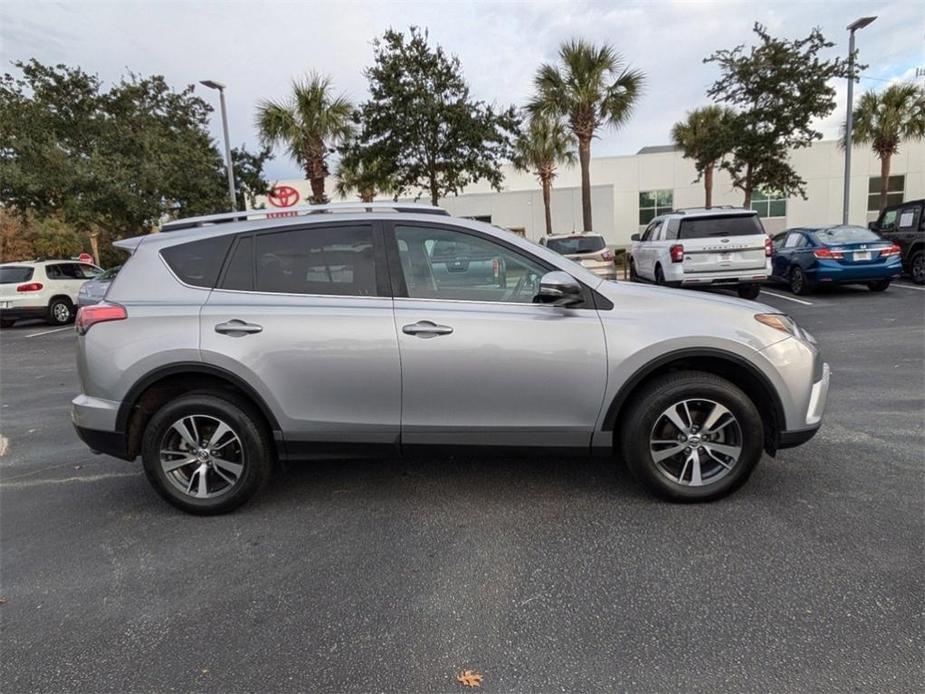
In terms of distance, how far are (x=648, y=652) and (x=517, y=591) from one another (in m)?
0.64

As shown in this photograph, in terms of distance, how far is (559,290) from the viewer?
3.23 metres

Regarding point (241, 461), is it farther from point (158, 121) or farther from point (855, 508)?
point (158, 121)

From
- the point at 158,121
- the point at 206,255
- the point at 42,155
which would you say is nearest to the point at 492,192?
the point at 158,121

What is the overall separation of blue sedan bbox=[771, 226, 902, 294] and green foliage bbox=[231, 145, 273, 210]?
63.8 ft

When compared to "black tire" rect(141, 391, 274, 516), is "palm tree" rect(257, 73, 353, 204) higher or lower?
higher

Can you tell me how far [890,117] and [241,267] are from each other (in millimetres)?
29675

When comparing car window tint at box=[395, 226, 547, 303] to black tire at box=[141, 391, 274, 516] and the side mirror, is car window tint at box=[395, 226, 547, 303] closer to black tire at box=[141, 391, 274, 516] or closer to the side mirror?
the side mirror

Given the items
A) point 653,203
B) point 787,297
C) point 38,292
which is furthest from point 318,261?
point 653,203

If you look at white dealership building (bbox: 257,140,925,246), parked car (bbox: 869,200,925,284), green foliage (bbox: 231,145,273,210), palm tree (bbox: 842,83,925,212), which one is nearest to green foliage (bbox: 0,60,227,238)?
green foliage (bbox: 231,145,273,210)

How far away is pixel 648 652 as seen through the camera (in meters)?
2.34

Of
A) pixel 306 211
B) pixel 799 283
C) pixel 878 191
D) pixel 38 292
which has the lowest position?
pixel 799 283

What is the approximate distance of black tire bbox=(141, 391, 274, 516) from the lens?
3.46m

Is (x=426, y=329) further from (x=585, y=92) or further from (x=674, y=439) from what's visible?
(x=585, y=92)

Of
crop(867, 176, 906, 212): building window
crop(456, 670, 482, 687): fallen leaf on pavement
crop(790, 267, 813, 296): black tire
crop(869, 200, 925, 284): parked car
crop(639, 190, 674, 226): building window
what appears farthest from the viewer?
crop(639, 190, 674, 226): building window
